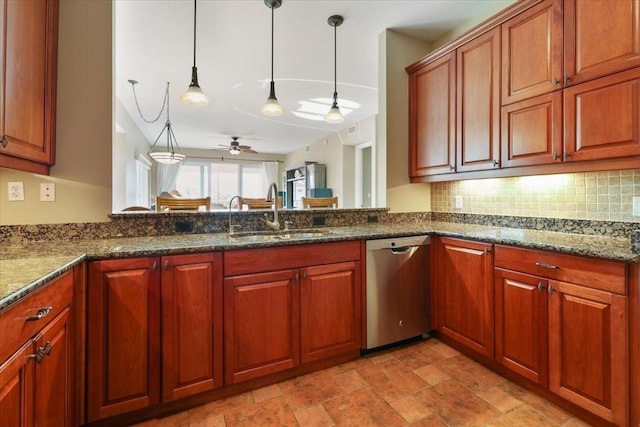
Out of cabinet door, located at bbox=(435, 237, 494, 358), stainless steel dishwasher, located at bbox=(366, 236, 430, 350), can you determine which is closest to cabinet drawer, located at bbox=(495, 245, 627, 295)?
cabinet door, located at bbox=(435, 237, 494, 358)

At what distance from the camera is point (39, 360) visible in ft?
3.44

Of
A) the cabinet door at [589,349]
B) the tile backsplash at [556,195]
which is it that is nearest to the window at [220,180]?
the tile backsplash at [556,195]

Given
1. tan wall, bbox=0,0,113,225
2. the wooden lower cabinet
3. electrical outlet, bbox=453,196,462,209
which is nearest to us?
the wooden lower cabinet

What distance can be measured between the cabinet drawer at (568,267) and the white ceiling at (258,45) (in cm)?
199

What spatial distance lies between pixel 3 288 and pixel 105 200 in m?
1.10

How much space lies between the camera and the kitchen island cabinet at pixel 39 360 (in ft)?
2.91

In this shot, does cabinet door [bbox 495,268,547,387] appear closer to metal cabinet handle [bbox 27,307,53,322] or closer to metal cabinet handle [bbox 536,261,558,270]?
metal cabinet handle [bbox 536,261,558,270]

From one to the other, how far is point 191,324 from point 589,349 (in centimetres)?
199

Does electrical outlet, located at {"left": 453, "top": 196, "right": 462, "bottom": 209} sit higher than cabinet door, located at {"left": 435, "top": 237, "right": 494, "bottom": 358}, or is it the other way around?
electrical outlet, located at {"left": 453, "top": 196, "right": 462, "bottom": 209}

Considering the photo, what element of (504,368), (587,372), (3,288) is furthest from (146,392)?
(587,372)

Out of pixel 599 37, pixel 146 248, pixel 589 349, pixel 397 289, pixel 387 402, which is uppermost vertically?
pixel 599 37

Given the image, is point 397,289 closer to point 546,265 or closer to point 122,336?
point 546,265

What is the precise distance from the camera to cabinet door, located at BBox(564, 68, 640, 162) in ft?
4.85

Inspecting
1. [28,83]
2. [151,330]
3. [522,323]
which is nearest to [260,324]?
[151,330]
